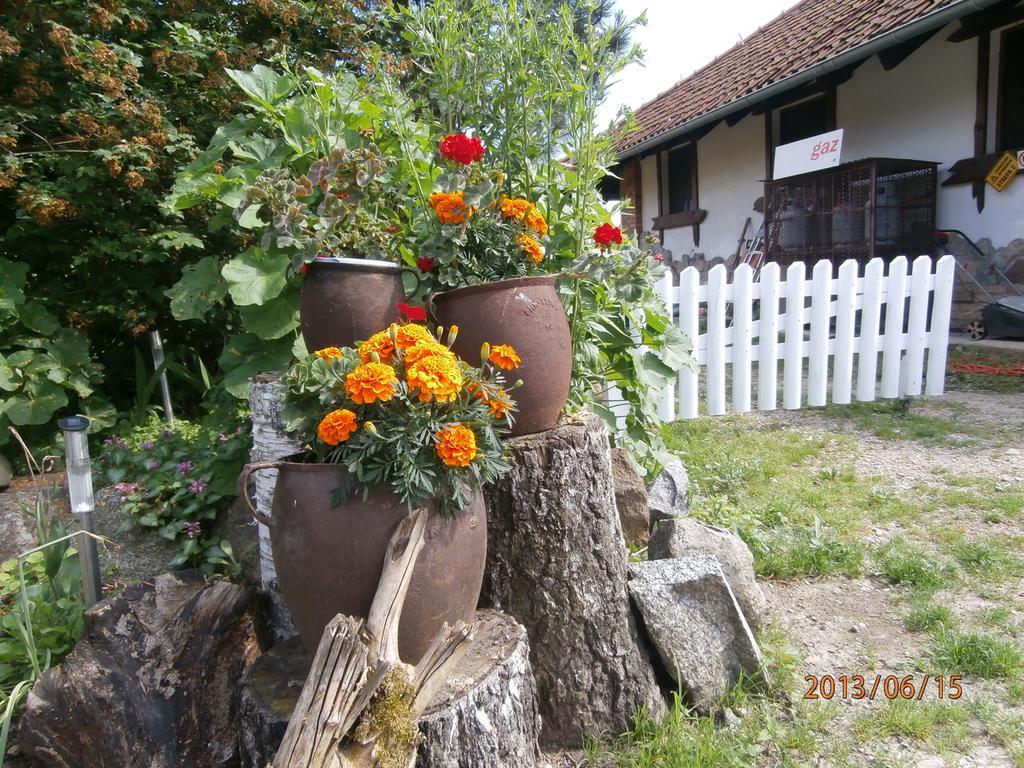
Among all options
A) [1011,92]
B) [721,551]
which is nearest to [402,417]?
[721,551]

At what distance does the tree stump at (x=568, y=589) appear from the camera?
5.92ft

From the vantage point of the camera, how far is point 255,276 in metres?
2.28

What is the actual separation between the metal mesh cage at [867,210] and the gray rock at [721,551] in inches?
216

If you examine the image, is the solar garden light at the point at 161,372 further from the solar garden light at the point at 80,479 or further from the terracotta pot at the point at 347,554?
the terracotta pot at the point at 347,554

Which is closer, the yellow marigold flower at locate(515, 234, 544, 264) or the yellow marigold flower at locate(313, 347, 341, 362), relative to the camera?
the yellow marigold flower at locate(313, 347, 341, 362)

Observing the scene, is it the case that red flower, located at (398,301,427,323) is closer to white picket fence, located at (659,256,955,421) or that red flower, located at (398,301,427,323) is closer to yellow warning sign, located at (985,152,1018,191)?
white picket fence, located at (659,256,955,421)

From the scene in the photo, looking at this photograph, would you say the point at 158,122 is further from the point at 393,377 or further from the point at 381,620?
the point at 381,620

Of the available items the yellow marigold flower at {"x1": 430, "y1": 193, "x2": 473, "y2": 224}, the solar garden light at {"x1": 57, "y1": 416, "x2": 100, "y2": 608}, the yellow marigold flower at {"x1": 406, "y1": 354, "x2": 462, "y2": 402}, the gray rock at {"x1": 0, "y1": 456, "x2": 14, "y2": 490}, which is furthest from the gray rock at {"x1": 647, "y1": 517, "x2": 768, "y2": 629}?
the gray rock at {"x1": 0, "y1": 456, "x2": 14, "y2": 490}

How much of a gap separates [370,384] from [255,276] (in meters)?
1.16

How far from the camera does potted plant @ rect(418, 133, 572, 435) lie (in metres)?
1.74

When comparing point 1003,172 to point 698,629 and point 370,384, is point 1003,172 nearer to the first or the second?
point 698,629

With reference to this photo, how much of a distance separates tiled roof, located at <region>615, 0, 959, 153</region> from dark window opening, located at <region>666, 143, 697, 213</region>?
664 millimetres

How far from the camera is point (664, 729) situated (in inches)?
70.4

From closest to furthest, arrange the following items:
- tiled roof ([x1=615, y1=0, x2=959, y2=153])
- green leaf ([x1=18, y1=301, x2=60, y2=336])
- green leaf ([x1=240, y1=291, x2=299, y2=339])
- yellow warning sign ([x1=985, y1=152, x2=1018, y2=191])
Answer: green leaf ([x1=240, y1=291, x2=299, y2=339])
green leaf ([x1=18, y1=301, x2=60, y2=336])
yellow warning sign ([x1=985, y1=152, x2=1018, y2=191])
tiled roof ([x1=615, y1=0, x2=959, y2=153])
